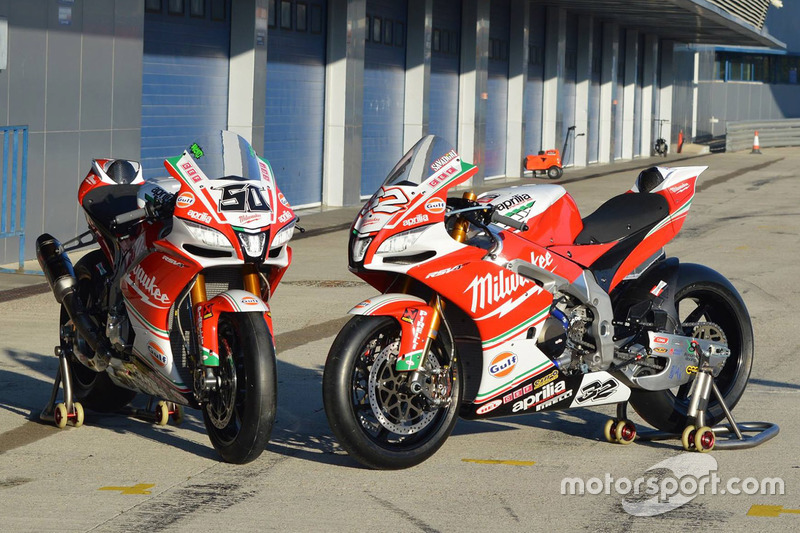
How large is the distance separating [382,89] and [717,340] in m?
17.9

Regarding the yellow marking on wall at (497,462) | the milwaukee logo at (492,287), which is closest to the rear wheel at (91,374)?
the yellow marking on wall at (497,462)

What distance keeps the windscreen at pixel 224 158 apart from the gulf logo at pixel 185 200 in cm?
17

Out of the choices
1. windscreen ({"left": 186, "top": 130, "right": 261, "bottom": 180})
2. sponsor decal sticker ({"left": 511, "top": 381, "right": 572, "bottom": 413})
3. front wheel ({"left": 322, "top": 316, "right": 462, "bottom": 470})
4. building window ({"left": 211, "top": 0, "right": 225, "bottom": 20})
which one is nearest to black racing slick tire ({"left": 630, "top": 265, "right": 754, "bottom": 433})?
sponsor decal sticker ({"left": 511, "top": 381, "right": 572, "bottom": 413})

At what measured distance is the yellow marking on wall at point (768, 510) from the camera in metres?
5.23

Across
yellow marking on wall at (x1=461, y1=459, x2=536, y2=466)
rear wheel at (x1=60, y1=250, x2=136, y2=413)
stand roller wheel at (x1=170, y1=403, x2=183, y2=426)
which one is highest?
rear wheel at (x1=60, y1=250, x2=136, y2=413)

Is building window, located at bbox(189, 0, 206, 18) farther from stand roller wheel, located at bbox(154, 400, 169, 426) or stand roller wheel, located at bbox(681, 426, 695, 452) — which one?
stand roller wheel, located at bbox(681, 426, 695, 452)

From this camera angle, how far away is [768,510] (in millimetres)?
5285

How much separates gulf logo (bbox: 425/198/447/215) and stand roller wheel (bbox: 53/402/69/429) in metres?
2.27

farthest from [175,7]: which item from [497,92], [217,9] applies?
[497,92]

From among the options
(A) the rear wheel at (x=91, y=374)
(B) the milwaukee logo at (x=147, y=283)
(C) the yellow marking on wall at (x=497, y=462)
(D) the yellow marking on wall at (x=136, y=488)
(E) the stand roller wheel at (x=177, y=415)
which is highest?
(B) the milwaukee logo at (x=147, y=283)

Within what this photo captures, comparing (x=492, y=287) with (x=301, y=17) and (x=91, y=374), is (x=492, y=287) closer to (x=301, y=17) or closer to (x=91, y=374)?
(x=91, y=374)

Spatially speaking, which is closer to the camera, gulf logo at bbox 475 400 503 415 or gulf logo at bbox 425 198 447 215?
gulf logo at bbox 425 198 447 215

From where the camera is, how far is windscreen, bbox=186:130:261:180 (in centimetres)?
587

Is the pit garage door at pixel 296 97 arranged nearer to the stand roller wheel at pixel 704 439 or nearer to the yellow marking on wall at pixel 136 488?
the stand roller wheel at pixel 704 439
